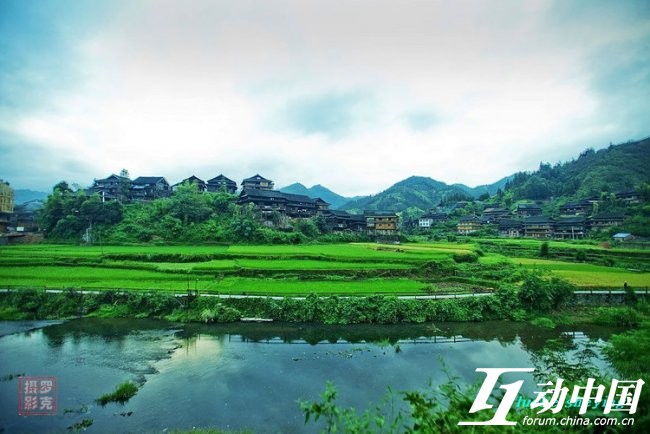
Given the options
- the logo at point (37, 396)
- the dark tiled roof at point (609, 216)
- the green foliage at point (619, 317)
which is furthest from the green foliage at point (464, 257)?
the dark tiled roof at point (609, 216)

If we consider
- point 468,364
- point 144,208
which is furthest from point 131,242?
point 468,364

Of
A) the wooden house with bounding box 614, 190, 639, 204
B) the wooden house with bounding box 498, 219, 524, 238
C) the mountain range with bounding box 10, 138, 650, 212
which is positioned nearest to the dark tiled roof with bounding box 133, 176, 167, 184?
the mountain range with bounding box 10, 138, 650, 212

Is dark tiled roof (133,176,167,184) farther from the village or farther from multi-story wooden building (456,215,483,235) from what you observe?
multi-story wooden building (456,215,483,235)

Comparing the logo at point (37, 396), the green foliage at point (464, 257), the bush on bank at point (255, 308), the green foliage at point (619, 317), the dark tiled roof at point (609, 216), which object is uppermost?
the dark tiled roof at point (609, 216)

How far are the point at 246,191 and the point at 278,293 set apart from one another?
4098 cm

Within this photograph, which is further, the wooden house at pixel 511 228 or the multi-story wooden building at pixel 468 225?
the multi-story wooden building at pixel 468 225

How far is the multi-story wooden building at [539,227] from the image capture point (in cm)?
7281

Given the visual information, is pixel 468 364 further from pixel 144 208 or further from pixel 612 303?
pixel 144 208

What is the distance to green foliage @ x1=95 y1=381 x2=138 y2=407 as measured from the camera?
46.1ft

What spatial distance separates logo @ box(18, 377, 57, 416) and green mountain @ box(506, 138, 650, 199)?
118m

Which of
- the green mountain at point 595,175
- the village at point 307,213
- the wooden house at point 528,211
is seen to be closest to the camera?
the village at point 307,213

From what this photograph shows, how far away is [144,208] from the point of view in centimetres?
6012

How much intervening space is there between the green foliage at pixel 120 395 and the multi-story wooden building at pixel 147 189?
63.0 metres

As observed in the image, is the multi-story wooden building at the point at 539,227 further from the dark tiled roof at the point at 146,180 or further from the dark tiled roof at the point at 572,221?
the dark tiled roof at the point at 146,180
